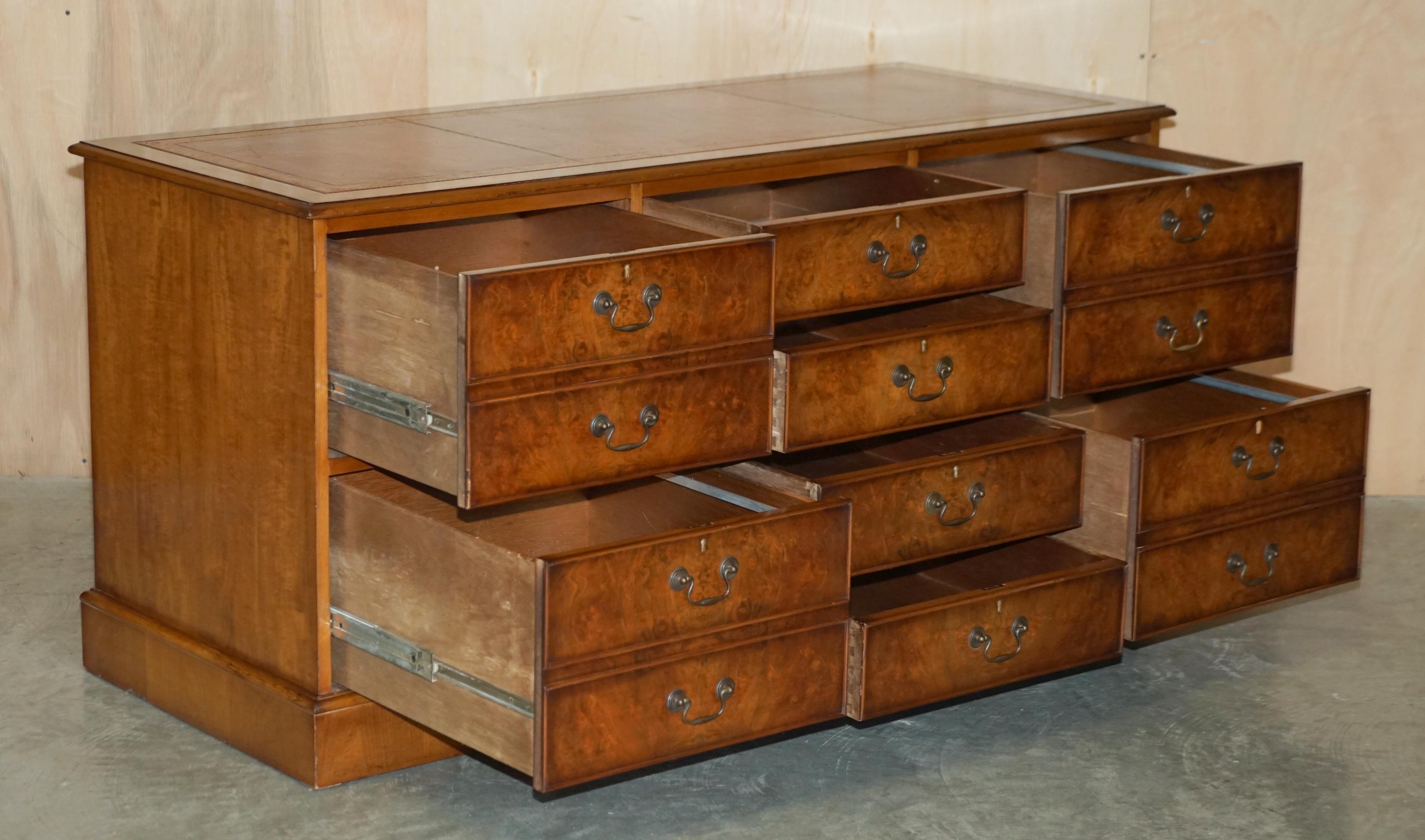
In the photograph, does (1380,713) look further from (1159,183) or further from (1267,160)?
(1267,160)

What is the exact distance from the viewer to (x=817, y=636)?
7.97ft

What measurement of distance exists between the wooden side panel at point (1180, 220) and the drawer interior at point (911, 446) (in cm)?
24

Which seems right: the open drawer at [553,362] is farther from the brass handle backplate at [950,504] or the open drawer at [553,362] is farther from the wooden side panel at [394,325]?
the brass handle backplate at [950,504]

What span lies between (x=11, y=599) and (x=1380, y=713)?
2067mm

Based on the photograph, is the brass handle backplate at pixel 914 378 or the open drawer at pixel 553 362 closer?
the open drawer at pixel 553 362

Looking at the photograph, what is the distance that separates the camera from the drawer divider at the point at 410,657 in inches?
88.0

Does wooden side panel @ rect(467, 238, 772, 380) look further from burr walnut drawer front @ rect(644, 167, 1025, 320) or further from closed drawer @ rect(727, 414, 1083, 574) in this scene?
closed drawer @ rect(727, 414, 1083, 574)

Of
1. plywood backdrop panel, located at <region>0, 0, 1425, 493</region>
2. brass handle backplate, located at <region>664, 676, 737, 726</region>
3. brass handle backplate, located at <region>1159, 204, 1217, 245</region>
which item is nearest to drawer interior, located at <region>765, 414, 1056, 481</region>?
brass handle backplate, located at <region>1159, 204, 1217, 245</region>

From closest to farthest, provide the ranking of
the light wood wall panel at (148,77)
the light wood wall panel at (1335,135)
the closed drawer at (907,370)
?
the closed drawer at (907,370) → the light wood wall panel at (148,77) → the light wood wall panel at (1335,135)

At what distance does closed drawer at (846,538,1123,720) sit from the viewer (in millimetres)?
2531

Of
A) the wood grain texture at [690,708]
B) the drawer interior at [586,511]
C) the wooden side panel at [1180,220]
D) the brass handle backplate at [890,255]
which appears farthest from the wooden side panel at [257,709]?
the wooden side panel at [1180,220]

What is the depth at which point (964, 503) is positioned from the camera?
8.75 ft

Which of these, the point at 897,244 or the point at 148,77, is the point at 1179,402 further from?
the point at 148,77

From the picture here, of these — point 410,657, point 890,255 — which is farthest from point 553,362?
point 890,255
